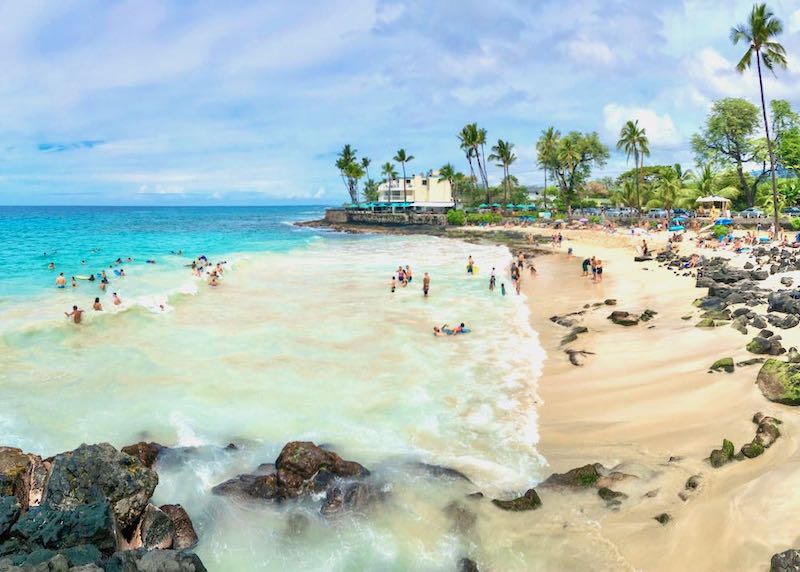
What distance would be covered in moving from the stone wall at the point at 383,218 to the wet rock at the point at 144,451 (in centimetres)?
7854

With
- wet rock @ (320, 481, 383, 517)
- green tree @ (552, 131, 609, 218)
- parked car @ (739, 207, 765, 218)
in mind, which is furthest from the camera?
green tree @ (552, 131, 609, 218)

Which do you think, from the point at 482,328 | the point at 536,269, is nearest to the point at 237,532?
the point at 482,328

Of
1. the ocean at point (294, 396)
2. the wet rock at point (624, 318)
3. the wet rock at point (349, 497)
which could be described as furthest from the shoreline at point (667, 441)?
the wet rock at point (349, 497)

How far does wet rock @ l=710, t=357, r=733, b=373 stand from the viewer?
13336 millimetres

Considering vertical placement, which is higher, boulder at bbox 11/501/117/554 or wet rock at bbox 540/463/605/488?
boulder at bbox 11/501/117/554

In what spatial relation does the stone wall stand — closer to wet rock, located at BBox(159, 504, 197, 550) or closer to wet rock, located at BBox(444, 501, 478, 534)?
wet rock, located at BBox(444, 501, 478, 534)

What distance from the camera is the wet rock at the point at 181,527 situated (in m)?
8.69

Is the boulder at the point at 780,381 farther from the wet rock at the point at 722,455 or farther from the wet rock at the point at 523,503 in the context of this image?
the wet rock at the point at 523,503

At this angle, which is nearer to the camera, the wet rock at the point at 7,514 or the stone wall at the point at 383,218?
the wet rock at the point at 7,514

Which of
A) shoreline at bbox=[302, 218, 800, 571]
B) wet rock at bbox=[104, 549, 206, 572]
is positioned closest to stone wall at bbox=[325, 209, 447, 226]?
shoreline at bbox=[302, 218, 800, 571]

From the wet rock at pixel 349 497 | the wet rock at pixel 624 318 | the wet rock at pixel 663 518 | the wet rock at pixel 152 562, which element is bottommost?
the wet rock at pixel 349 497

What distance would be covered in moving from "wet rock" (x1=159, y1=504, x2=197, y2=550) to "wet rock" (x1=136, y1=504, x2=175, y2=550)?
119 mm

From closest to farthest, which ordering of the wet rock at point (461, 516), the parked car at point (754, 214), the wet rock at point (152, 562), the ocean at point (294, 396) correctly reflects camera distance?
the wet rock at point (152, 562)
the wet rock at point (461, 516)
the ocean at point (294, 396)
the parked car at point (754, 214)

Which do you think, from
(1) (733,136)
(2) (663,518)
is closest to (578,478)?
(2) (663,518)
